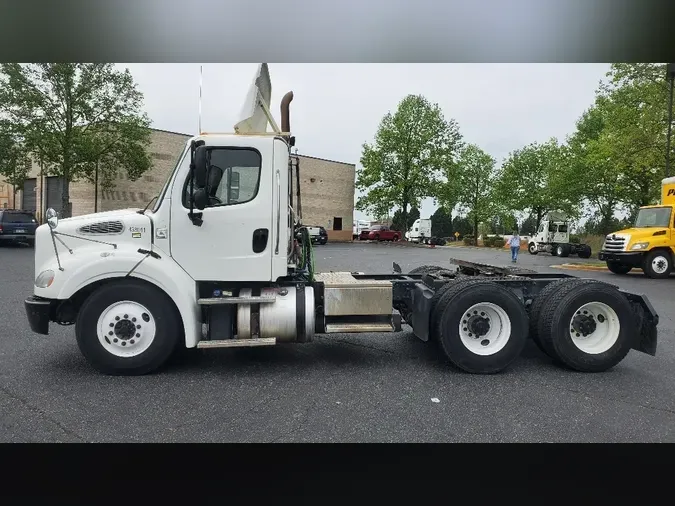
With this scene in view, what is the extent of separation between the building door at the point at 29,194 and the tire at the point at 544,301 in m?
9.86

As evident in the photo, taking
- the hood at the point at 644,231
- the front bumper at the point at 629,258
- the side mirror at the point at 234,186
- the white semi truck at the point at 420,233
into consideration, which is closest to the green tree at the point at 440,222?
the white semi truck at the point at 420,233

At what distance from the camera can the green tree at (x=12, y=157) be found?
9.54m

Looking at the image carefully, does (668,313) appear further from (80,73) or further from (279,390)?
(80,73)

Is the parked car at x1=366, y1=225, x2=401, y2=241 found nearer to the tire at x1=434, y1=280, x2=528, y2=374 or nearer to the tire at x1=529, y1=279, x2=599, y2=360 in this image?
the tire at x1=529, y1=279, x2=599, y2=360

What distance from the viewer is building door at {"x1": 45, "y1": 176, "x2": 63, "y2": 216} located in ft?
24.5

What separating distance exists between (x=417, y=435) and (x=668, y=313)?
22.0 feet

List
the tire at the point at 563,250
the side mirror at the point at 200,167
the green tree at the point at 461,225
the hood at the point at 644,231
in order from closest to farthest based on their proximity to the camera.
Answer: the side mirror at the point at 200,167 < the green tree at the point at 461,225 < the tire at the point at 563,250 < the hood at the point at 644,231

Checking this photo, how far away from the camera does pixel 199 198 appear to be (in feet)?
14.7

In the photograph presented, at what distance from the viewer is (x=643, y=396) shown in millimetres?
4273

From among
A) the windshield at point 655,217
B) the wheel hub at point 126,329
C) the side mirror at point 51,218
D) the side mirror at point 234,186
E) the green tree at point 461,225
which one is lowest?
the wheel hub at point 126,329

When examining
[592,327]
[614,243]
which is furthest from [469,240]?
[592,327]

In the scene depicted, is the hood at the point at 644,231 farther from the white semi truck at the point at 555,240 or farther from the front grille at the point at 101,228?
the front grille at the point at 101,228

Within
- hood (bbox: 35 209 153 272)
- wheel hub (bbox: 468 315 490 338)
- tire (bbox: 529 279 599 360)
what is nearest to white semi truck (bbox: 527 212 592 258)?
tire (bbox: 529 279 599 360)

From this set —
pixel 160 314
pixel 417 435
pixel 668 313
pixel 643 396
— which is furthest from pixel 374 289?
Result: pixel 668 313
